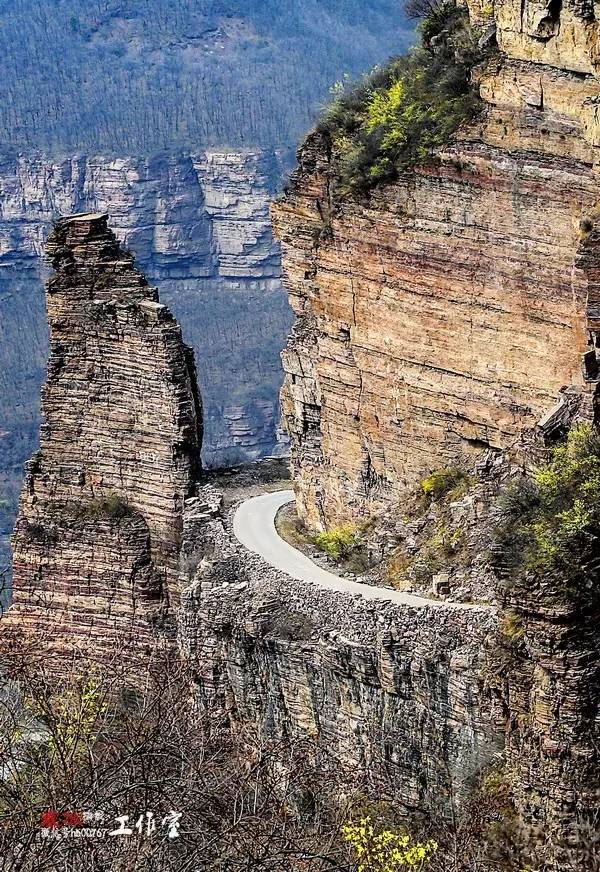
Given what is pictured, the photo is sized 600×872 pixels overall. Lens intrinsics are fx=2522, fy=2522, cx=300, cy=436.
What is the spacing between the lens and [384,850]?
52406 millimetres

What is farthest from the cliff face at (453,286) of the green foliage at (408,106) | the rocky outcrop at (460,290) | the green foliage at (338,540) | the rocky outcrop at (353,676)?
the rocky outcrop at (353,676)

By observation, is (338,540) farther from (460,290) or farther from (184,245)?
(184,245)

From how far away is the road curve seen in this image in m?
62.7

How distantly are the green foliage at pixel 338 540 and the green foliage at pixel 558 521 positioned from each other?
10.9m

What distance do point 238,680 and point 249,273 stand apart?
131150 mm

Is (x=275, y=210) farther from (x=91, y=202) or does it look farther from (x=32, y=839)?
(x=91, y=202)

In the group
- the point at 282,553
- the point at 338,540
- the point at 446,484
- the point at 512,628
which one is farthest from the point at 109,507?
the point at 512,628

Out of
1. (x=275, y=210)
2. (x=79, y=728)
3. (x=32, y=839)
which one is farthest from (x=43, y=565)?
(x=32, y=839)

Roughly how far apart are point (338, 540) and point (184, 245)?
12683cm

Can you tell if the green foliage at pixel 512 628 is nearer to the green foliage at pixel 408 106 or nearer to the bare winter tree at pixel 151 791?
the bare winter tree at pixel 151 791

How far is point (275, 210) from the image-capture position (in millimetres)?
75562

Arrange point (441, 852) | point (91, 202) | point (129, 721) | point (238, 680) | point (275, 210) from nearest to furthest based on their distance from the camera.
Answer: point (441, 852) < point (129, 721) < point (238, 680) < point (275, 210) < point (91, 202)

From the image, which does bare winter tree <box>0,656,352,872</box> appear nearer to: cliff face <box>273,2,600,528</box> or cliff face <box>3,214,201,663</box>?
cliff face <box>3,214,201,663</box>

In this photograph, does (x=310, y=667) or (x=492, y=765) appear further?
(x=310, y=667)
